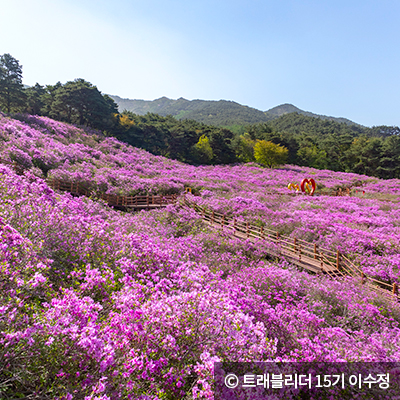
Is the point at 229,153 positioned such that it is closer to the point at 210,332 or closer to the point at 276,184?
the point at 276,184

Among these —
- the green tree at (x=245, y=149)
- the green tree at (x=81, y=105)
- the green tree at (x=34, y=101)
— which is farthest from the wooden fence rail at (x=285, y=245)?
the green tree at (x=245, y=149)

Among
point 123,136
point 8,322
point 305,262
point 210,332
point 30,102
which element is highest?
point 30,102

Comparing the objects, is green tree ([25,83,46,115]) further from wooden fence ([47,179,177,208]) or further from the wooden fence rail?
the wooden fence rail

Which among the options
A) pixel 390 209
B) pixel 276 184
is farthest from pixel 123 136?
pixel 390 209

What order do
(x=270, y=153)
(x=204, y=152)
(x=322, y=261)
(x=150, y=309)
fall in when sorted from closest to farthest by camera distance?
(x=150, y=309), (x=322, y=261), (x=270, y=153), (x=204, y=152)

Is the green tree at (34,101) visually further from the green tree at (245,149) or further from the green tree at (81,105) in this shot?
the green tree at (245,149)

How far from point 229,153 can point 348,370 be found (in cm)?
5968

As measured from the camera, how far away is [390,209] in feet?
62.3
